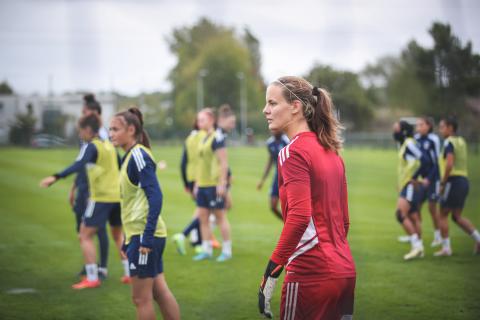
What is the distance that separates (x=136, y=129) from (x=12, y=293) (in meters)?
3.26

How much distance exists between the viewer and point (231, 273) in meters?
7.88

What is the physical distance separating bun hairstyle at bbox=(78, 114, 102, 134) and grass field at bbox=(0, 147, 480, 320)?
204cm

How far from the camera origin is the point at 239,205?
15898mm

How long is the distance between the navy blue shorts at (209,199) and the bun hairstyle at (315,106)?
577 cm

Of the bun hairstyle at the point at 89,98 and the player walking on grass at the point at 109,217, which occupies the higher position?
the bun hairstyle at the point at 89,98

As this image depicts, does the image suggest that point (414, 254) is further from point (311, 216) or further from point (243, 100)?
point (243, 100)

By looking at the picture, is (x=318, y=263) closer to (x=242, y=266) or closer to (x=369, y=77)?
(x=242, y=266)

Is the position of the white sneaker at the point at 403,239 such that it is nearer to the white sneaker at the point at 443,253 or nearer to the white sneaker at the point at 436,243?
the white sneaker at the point at 436,243

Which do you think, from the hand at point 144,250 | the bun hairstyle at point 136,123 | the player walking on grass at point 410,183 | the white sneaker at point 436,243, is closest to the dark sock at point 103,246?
the bun hairstyle at point 136,123

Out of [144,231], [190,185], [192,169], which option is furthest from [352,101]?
[144,231]

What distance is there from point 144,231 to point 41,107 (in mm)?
31214

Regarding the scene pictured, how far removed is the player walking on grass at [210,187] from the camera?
8828mm

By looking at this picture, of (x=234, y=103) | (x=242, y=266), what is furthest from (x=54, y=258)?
(x=234, y=103)

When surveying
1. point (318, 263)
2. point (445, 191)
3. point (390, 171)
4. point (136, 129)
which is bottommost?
point (390, 171)
